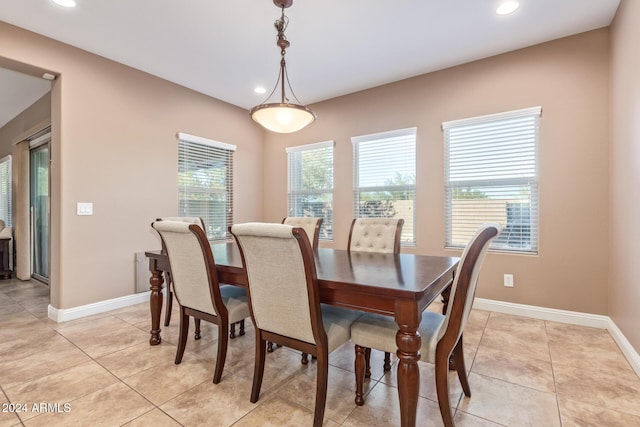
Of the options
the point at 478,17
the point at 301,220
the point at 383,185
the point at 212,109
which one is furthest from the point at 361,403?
the point at 212,109

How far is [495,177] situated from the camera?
3219 millimetres

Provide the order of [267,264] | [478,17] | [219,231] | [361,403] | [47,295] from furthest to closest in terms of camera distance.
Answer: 1. [219,231]
2. [47,295]
3. [478,17]
4. [361,403]
5. [267,264]

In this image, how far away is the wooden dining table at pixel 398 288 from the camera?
51.0 inches

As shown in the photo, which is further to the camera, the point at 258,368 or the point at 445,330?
the point at 258,368

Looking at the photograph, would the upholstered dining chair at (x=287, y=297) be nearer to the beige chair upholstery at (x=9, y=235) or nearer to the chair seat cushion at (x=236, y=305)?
the chair seat cushion at (x=236, y=305)

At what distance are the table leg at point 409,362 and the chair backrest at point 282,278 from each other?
392mm

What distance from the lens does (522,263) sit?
3.08 metres

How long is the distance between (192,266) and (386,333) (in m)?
1.25

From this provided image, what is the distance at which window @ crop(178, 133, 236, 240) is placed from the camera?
159 inches

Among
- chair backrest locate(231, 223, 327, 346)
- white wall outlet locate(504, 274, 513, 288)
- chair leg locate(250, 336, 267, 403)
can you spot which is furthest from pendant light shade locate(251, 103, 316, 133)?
white wall outlet locate(504, 274, 513, 288)

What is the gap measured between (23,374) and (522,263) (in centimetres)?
421

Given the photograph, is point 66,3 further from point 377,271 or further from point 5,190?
point 5,190

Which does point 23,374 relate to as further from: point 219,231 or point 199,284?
point 219,231

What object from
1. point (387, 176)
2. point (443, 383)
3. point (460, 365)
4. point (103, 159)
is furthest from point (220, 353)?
point (387, 176)
